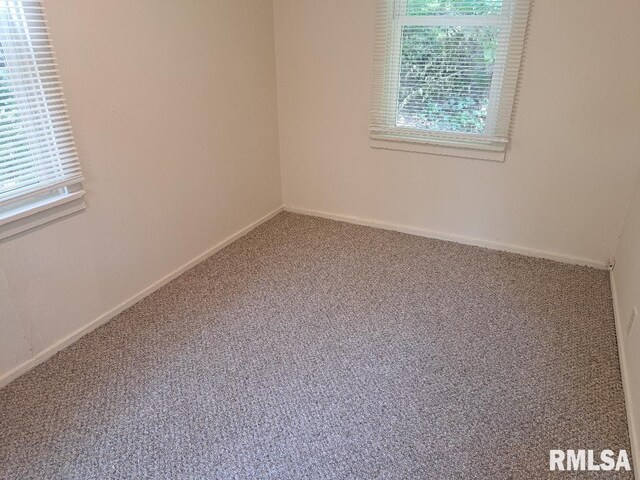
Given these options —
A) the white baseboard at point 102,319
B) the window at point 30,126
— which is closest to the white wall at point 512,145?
the white baseboard at point 102,319

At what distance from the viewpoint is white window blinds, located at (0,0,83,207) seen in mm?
1647

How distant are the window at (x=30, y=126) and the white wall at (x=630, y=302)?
2502 millimetres

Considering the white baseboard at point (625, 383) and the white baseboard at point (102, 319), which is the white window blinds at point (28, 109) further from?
the white baseboard at point (625, 383)

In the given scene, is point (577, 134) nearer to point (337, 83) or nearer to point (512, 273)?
point (512, 273)

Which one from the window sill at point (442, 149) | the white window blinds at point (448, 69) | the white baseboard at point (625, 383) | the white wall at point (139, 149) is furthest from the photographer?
the window sill at point (442, 149)

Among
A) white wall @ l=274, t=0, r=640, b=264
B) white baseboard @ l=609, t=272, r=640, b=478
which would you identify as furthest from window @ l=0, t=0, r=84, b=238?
white baseboard @ l=609, t=272, r=640, b=478

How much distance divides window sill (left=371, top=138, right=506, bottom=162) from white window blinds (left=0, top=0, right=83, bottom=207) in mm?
2004

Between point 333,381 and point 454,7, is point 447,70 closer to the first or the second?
point 454,7

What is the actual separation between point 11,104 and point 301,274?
66.3 inches

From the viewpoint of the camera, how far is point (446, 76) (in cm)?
274

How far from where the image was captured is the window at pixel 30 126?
1653 millimetres

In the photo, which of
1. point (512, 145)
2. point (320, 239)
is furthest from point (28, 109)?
point (512, 145)

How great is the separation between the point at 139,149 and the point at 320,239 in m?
1.42

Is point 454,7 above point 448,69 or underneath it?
above
